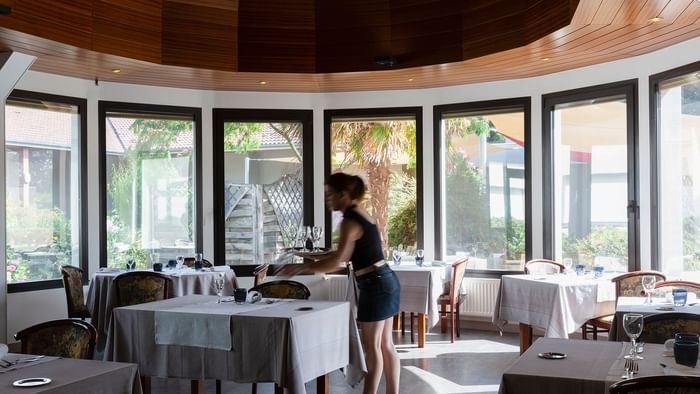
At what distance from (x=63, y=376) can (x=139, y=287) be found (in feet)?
12.5

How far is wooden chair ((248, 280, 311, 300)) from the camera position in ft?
18.0

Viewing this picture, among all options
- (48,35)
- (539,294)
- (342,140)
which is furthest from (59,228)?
(539,294)

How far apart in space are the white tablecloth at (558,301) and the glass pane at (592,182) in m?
1.42

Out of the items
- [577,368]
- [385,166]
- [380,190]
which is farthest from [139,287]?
[577,368]

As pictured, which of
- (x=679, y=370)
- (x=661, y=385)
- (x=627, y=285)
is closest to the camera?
(x=661, y=385)

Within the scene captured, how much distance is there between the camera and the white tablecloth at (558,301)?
20.6 ft

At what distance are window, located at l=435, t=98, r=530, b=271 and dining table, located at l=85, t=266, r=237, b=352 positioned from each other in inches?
121

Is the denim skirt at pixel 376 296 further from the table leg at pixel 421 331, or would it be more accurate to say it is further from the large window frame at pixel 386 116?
the large window frame at pixel 386 116

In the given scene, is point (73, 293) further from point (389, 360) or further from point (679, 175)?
point (679, 175)

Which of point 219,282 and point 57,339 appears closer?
point 57,339

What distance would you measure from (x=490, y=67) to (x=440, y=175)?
5.95 feet

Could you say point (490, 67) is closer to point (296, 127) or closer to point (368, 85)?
point (368, 85)

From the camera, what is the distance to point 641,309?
491 cm

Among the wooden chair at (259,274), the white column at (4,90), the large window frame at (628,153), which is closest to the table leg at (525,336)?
the large window frame at (628,153)
